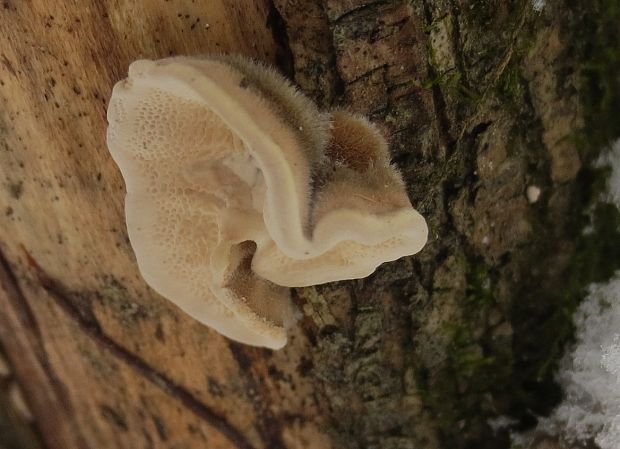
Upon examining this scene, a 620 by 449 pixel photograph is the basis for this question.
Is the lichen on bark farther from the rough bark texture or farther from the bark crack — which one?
the bark crack

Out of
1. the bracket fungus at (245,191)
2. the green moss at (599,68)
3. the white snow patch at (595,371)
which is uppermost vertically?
the green moss at (599,68)

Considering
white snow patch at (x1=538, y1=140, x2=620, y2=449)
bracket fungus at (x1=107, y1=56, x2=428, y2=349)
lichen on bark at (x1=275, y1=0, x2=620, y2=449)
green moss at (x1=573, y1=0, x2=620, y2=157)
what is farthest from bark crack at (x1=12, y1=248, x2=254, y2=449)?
green moss at (x1=573, y1=0, x2=620, y2=157)

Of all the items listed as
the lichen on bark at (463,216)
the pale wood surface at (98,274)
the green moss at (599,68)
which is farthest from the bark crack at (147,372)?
the green moss at (599,68)

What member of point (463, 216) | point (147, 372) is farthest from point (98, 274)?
point (463, 216)

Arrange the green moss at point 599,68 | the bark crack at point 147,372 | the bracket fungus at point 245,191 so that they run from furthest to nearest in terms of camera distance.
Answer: the bark crack at point 147,372 → the green moss at point 599,68 → the bracket fungus at point 245,191

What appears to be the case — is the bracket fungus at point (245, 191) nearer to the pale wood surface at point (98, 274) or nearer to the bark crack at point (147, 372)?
the pale wood surface at point (98, 274)

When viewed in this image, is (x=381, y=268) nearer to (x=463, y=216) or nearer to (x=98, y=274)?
(x=463, y=216)
